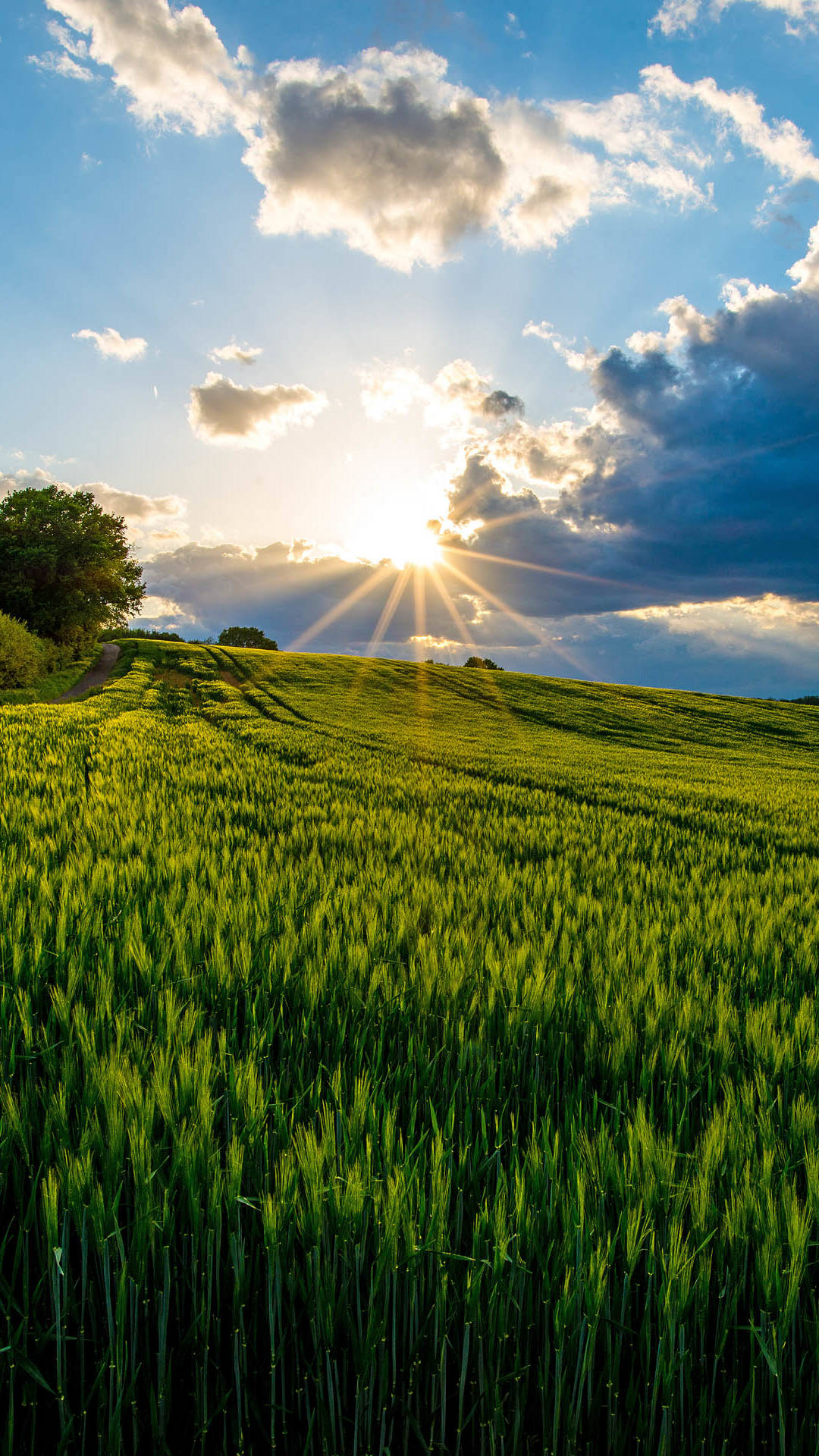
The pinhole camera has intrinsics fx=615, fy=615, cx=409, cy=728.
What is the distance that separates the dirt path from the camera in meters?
43.7

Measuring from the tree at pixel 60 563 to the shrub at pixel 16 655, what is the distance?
347 inches

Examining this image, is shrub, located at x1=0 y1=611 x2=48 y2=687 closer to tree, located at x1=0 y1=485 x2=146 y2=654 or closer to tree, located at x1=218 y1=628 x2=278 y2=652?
tree, located at x1=0 y1=485 x2=146 y2=654

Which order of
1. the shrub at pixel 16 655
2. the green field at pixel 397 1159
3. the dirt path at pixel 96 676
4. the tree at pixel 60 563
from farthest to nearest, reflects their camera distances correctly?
the tree at pixel 60 563
the dirt path at pixel 96 676
the shrub at pixel 16 655
the green field at pixel 397 1159

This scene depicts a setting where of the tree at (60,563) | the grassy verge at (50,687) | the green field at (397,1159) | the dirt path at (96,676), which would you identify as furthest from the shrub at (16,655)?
the green field at (397,1159)

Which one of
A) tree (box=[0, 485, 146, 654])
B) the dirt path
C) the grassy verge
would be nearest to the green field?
the grassy verge

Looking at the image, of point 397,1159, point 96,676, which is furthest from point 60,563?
point 397,1159

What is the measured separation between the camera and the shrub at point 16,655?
1549 inches

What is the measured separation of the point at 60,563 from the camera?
167ft

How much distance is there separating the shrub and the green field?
42.2 m

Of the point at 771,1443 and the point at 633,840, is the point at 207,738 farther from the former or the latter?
the point at 771,1443

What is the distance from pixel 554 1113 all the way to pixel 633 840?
212 inches

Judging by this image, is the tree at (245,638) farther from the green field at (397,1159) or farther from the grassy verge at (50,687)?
the green field at (397,1159)

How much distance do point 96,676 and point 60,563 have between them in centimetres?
955

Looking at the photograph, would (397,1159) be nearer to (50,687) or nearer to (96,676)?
(50,687)
